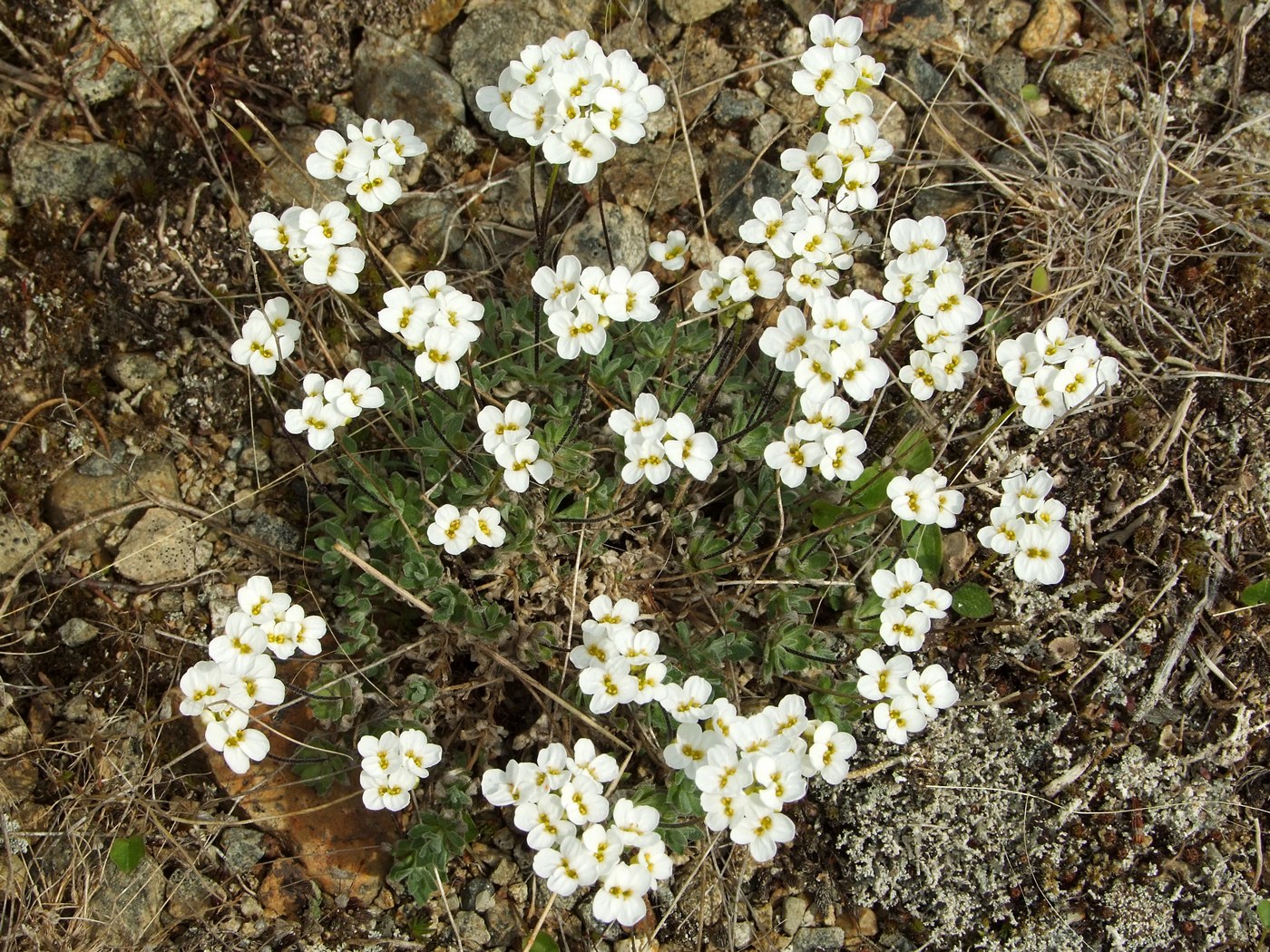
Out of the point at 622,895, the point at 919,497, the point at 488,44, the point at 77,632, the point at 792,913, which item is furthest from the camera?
the point at 488,44

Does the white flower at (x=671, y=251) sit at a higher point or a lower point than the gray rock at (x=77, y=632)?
higher

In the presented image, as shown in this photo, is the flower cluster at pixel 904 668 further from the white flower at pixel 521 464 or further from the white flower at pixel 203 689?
the white flower at pixel 203 689

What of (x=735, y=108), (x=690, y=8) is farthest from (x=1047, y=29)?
(x=690, y=8)

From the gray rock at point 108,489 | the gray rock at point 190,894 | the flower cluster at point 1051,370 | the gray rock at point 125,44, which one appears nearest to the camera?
the flower cluster at point 1051,370

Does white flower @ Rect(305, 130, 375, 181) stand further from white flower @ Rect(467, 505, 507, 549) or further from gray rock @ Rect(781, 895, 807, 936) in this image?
gray rock @ Rect(781, 895, 807, 936)

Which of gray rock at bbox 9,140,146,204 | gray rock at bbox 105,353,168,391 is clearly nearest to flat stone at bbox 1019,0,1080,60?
gray rock at bbox 9,140,146,204

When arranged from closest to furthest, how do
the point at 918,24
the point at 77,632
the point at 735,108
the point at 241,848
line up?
the point at 241,848 < the point at 77,632 < the point at 735,108 < the point at 918,24

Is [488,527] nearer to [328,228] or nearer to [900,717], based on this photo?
[328,228]

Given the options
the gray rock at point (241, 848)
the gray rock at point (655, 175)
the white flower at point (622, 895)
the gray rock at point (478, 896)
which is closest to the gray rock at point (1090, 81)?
the gray rock at point (655, 175)
